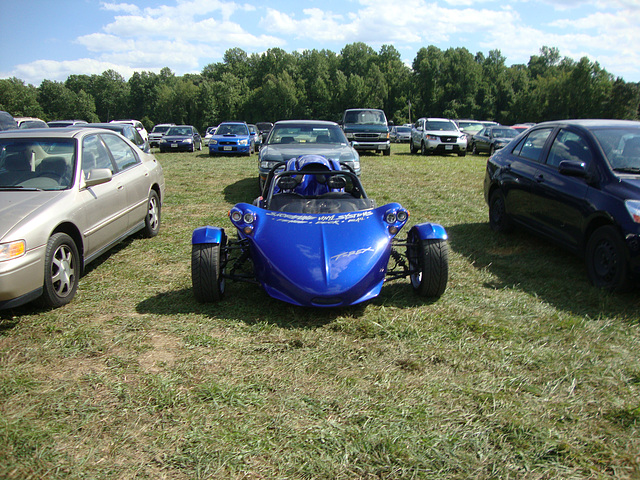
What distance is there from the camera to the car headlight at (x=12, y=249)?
377cm

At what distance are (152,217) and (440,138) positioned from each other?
50.4ft

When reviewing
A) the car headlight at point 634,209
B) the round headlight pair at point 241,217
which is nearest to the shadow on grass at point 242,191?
the round headlight pair at point 241,217

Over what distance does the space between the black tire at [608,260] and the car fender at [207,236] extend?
3.71 meters

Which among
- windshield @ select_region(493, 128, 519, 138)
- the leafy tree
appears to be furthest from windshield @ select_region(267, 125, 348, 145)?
Result: the leafy tree

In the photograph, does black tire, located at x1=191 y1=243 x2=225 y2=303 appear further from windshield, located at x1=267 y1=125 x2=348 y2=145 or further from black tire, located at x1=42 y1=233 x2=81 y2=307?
windshield, located at x1=267 y1=125 x2=348 y2=145

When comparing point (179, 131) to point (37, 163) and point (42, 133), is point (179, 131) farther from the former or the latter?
point (37, 163)

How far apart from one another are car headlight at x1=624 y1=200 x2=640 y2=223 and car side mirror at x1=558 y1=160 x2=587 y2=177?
Answer: 616 millimetres

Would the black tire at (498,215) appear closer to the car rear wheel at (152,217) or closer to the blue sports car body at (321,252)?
the blue sports car body at (321,252)

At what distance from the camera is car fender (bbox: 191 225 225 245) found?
4320mm

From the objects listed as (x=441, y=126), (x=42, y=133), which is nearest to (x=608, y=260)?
(x=42, y=133)

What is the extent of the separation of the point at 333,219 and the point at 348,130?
1618 centimetres

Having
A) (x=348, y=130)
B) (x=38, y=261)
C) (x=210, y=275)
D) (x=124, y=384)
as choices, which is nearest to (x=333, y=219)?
(x=210, y=275)

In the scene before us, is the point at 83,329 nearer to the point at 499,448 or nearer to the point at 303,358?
the point at 303,358

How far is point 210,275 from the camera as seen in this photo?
4246 millimetres
